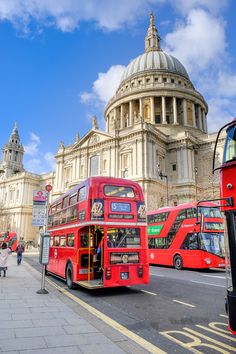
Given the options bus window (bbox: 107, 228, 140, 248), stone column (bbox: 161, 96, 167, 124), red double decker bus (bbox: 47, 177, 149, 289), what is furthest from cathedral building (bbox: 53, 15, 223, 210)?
bus window (bbox: 107, 228, 140, 248)

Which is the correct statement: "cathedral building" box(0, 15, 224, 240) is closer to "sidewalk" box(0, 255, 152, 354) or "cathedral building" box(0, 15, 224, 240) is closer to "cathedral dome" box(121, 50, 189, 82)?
"cathedral dome" box(121, 50, 189, 82)

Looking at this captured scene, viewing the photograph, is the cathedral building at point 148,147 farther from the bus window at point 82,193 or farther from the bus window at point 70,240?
the bus window at point 82,193

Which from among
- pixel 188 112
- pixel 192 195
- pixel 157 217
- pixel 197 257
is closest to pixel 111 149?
pixel 192 195

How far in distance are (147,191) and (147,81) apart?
32971mm

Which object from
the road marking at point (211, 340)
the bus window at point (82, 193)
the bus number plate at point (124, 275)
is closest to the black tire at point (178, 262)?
the bus number plate at point (124, 275)

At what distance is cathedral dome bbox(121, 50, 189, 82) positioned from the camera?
224 ft

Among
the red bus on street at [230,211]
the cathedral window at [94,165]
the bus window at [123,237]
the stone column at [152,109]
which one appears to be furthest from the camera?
the stone column at [152,109]

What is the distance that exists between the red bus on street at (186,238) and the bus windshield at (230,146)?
478 inches

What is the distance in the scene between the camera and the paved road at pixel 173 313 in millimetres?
5582

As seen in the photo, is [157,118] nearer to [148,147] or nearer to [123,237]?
[148,147]

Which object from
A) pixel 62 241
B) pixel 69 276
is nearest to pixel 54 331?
pixel 69 276

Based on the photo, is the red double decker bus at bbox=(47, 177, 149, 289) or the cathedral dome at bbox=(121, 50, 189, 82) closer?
the red double decker bus at bbox=(47, 177, 149, 289)

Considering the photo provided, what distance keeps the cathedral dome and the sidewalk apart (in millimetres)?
65376

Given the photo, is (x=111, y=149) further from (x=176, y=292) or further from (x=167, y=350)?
(x=167, y=350)
